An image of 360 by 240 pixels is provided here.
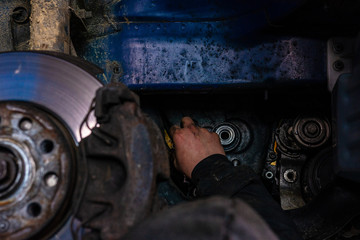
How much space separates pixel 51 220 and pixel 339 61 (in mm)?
755

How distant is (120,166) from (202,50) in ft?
1.60

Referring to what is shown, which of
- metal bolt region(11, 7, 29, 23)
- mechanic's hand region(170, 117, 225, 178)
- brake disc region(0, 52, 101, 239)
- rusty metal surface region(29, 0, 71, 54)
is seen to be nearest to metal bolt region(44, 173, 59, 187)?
brake disc region(0, 52, 101, 239)

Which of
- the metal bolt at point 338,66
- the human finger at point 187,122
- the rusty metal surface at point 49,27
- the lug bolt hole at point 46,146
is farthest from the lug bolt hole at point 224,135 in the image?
the lug bolt hole at point 46,146

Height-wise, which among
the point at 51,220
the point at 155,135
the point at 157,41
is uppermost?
the point at 157,41

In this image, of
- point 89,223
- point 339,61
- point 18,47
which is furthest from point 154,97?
point 89,223

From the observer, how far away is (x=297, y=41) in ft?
2.97

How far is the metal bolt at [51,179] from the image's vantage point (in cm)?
57

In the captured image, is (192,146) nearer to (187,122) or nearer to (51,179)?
(187,122)

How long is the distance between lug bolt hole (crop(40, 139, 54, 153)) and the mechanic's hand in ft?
1.47

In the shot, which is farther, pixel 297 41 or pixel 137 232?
pixel 297 41

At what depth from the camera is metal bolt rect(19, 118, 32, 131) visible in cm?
58

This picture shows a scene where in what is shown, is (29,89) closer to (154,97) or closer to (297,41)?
(154,97)

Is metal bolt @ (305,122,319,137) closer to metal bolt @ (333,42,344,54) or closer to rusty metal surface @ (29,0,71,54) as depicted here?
metal bolt @ (333,42,344,54)

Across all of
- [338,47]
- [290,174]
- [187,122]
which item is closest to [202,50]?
[187,122]
